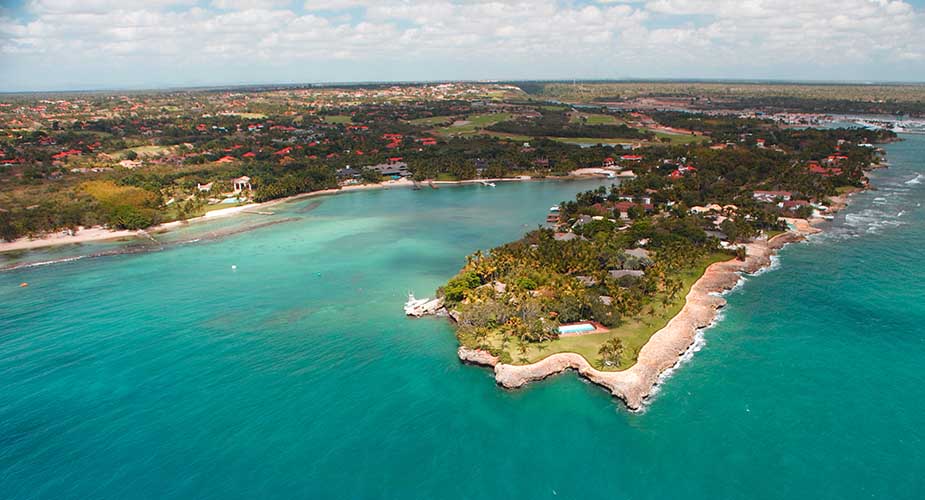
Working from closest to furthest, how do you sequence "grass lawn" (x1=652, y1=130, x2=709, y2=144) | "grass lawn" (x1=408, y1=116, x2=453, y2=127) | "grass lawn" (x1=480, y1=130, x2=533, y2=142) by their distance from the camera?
"grass lawn" (x1=652, y1=130, x2=709, y2=144)
"grass lawn" (x1=480, y1=130, x2=533, y2=142)
"grass lawn" (x1=408, y1=116, x2=453, y2=127)

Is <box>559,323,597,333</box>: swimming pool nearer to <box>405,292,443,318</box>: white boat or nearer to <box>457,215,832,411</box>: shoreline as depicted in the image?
<box>457,215,832,411</box>: shoreline

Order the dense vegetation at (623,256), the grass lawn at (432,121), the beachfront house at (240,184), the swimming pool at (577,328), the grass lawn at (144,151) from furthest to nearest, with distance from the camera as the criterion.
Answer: the grass lawn at (432,121) < the grass lawn at (144,151) < the beachfront house at (240,184) < the swimming pool at (577,328) < the dense vegetation at (623,256)

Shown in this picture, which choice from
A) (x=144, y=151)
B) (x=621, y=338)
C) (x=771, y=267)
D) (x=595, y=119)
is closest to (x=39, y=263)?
(x=621, y=338)

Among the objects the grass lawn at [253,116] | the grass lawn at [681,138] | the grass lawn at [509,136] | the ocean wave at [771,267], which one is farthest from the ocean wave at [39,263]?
the grass lawn at [681,138]

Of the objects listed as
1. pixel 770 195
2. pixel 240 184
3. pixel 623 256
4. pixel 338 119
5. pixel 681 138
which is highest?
pixel 338 119

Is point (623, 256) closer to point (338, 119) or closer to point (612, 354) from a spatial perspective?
point (612, 354)

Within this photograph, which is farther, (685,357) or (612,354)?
(685,357)

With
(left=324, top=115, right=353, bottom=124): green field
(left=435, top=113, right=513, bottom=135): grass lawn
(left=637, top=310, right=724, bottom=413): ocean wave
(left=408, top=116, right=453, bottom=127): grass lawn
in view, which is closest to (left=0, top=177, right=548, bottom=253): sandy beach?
(left=637, top=310, right=724, bottom=413): ocean wave

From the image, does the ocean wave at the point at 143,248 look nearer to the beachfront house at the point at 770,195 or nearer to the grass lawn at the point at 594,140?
the beachfront house at the point at 770,195
